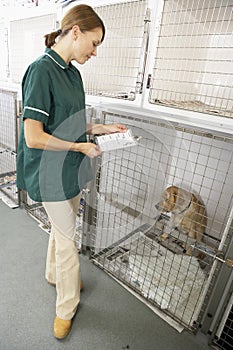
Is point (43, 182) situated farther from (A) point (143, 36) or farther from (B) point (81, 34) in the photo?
(A) point (143, 36)

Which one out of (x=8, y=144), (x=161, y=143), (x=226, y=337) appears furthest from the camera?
(x=8, y=144)

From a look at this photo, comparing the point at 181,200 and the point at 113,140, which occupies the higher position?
the point at 113,140

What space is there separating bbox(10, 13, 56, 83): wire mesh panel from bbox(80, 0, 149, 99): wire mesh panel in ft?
1.62

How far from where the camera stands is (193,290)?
149 centimetres

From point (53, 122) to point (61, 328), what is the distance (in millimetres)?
999

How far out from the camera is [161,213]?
5.09 ft

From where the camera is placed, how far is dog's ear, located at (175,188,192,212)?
64.3 inches

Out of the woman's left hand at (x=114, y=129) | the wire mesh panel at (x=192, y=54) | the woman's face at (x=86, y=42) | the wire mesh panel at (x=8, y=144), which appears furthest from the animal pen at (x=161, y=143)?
the wire mesh panel at (x=8, y=144)

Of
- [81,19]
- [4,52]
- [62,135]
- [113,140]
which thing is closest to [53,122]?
[62,135]

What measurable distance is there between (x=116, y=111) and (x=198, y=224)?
2.81 feet

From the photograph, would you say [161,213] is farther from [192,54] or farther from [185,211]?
[192,54]

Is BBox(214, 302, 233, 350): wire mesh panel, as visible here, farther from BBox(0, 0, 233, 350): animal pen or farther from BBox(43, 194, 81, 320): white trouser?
BBox(43, 194, 81, 320): white trouser

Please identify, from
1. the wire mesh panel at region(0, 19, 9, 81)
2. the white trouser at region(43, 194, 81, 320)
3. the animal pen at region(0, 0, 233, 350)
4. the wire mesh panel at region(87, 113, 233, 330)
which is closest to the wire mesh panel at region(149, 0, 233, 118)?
the animal pen at region(0, 0, 233, 350)

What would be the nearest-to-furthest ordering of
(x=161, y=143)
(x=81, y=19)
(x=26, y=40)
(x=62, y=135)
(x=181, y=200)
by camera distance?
1. (x=81, y=19)
2. (x=62, y=135)
3. (x=161, y=143)
4. (x=181, y=200)
5. (x=26, y=40)
